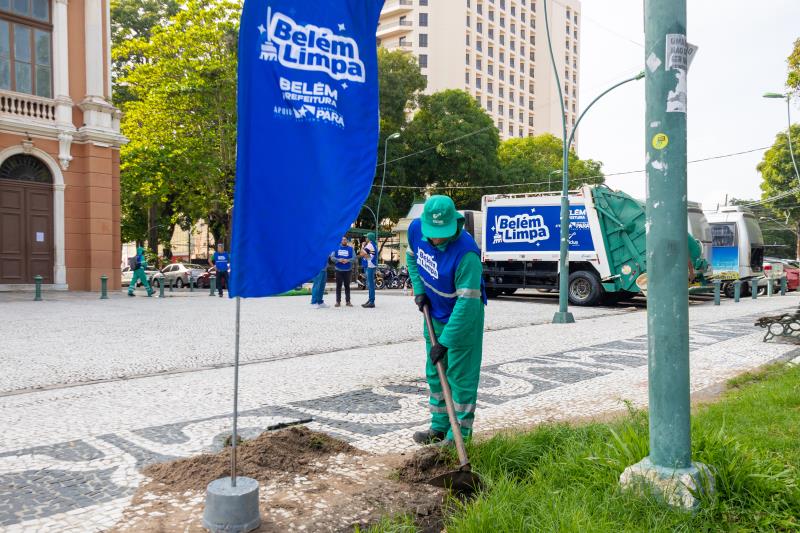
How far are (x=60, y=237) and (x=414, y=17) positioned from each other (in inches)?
2595

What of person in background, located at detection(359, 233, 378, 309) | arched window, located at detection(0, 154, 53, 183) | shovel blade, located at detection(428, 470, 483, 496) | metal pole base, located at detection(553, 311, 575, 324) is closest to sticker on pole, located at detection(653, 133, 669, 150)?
shovel blade, located at detection(428, 470, 483, 496)

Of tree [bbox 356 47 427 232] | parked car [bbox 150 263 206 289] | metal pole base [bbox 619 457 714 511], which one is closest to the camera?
metal pole base [bbox 619 457 714 511]

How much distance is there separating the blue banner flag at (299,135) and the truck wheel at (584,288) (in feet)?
51.3

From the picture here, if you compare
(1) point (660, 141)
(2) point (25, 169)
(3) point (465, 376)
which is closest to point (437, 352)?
(3) point (465, 376)

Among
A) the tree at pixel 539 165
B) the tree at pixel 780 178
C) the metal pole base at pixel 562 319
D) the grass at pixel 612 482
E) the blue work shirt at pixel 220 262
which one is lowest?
the metal pole base at pixel 562 319

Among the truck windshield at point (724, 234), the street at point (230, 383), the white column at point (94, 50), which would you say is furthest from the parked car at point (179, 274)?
the truck windshield at point (724, 234)

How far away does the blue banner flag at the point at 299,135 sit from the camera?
2.90m

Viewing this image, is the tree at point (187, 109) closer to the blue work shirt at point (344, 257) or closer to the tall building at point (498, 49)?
the blue work shirt at point (344, 257)

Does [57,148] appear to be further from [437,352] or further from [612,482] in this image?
[612,482]

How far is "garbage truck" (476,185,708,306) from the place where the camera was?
17438mm

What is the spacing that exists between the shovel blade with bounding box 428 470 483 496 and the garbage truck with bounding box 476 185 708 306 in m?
12.9

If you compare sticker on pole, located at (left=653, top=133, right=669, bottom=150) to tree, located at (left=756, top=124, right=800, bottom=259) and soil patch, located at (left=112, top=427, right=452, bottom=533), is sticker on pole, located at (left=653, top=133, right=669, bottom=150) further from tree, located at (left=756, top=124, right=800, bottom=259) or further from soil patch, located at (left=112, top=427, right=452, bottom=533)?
tree, located at (left=756, top=124, right=800, bottom=259)

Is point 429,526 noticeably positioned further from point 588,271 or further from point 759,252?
point 759,252

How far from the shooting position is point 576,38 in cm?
10031
